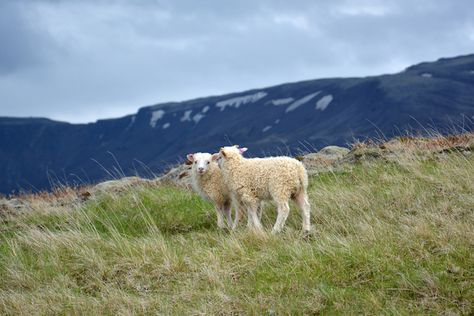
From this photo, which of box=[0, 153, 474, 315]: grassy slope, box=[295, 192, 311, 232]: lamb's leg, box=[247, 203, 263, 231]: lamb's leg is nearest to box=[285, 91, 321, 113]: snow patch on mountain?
box=[0, 153, 474, 315]: grassy slope

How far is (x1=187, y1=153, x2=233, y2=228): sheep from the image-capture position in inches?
436

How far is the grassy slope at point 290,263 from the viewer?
6.51 m

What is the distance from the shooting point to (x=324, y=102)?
612 feet

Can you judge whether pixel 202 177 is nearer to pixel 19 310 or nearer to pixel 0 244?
pixel 0 244

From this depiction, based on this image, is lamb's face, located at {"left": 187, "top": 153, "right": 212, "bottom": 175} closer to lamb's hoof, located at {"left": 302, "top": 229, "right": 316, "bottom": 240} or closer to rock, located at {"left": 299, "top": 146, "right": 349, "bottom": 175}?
lamb's hoof, located at {"left": 302, "top": 229, "right": 316, "bottom": 240}

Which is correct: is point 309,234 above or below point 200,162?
below

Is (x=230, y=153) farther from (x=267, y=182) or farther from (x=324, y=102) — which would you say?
(x=324, y=102)

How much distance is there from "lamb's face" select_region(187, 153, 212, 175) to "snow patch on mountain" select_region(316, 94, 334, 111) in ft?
564

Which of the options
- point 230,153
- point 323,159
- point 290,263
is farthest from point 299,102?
point 290,263

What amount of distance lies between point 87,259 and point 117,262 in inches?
17.1

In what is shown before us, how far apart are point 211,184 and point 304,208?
217 cm

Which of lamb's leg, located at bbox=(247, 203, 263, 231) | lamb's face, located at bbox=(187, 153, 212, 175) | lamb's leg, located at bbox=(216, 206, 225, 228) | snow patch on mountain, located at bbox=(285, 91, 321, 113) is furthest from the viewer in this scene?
snow patch on mountain, located at bbox=(285, 91, 321, 113)

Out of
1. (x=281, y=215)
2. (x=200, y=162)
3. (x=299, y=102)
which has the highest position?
(x=299, y=102)

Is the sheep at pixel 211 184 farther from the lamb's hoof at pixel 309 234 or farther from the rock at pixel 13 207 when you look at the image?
the rock at pixel 13 207
